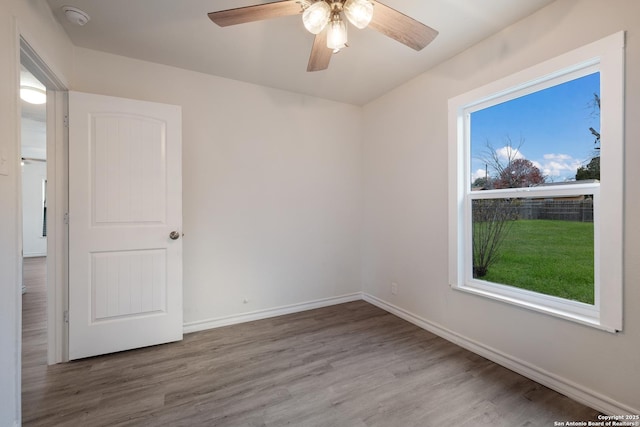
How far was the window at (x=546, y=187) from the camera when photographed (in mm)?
1599

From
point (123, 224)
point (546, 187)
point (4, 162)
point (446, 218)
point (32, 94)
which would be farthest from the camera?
point (32, 94)

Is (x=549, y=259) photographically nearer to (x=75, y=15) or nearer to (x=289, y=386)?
(x=289, y=386)

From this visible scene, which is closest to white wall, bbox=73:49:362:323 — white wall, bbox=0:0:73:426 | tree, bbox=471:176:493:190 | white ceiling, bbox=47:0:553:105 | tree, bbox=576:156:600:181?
white ceiling, bbox=47:0:553:105

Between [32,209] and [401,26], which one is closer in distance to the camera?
[401,26]

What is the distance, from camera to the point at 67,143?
2.16 metres

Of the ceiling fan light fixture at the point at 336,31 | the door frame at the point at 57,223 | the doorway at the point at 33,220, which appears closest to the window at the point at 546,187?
the ceiling fan light fixture at the point at 336,31

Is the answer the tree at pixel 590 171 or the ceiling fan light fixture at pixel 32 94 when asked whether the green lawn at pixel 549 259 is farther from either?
the ceiling fan light fixture at pixel 32 94

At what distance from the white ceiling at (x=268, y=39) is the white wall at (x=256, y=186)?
0.21 meters

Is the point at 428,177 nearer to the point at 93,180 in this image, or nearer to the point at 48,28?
the point at 93,180

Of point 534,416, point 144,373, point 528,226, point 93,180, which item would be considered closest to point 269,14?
point 93,180

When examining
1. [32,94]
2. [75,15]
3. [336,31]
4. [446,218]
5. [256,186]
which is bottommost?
[446,218]

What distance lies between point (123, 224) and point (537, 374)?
3287 millimetres

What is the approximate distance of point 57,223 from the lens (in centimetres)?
212

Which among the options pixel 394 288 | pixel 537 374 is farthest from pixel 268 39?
pixel 537 374
